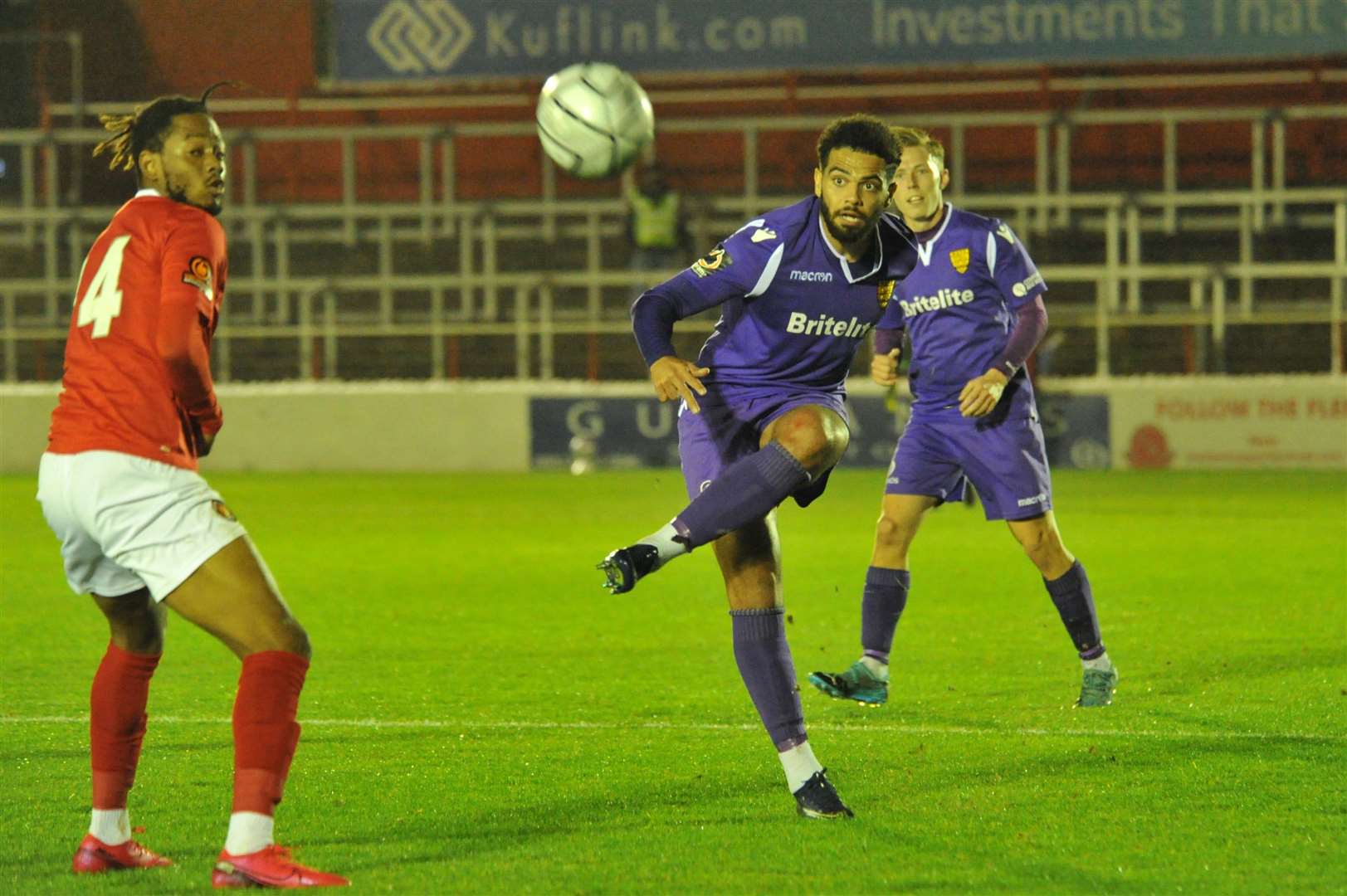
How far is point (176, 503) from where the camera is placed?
13.3ft

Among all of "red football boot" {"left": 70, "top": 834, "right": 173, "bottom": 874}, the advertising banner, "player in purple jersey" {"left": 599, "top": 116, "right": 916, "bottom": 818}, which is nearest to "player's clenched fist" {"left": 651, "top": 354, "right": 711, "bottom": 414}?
"player in purple jersey" {"left": 599, "top": 116, "right": 916, "bottom": 818}

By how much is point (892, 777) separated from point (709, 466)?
1078 millimetres

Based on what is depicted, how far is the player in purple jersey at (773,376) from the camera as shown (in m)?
4.82

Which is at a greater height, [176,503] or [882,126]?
[882,126]

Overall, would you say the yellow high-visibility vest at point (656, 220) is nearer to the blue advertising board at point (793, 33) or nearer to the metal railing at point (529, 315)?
the metal railing at point (529, 315)

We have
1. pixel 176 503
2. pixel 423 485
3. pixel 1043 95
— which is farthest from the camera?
pixel 1043 95

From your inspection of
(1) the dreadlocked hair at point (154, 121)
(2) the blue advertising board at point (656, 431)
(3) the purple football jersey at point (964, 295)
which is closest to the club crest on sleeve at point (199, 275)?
(1) the dreadlocked hair at point (154, 121)

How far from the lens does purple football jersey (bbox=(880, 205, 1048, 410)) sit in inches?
269

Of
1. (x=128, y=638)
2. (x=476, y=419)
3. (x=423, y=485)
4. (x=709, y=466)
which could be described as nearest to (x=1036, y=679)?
(x=709, y=466)

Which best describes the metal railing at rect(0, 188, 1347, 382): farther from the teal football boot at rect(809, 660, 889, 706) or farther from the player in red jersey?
the player in red jersey

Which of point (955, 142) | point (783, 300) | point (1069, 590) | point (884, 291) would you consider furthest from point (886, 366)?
point (955, 142)

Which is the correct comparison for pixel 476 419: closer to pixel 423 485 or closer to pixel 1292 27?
pixel 423 485

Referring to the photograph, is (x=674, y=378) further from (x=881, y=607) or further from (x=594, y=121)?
(x=594, y=121)

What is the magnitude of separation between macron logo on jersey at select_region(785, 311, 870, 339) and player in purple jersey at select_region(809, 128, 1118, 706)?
1.54m
